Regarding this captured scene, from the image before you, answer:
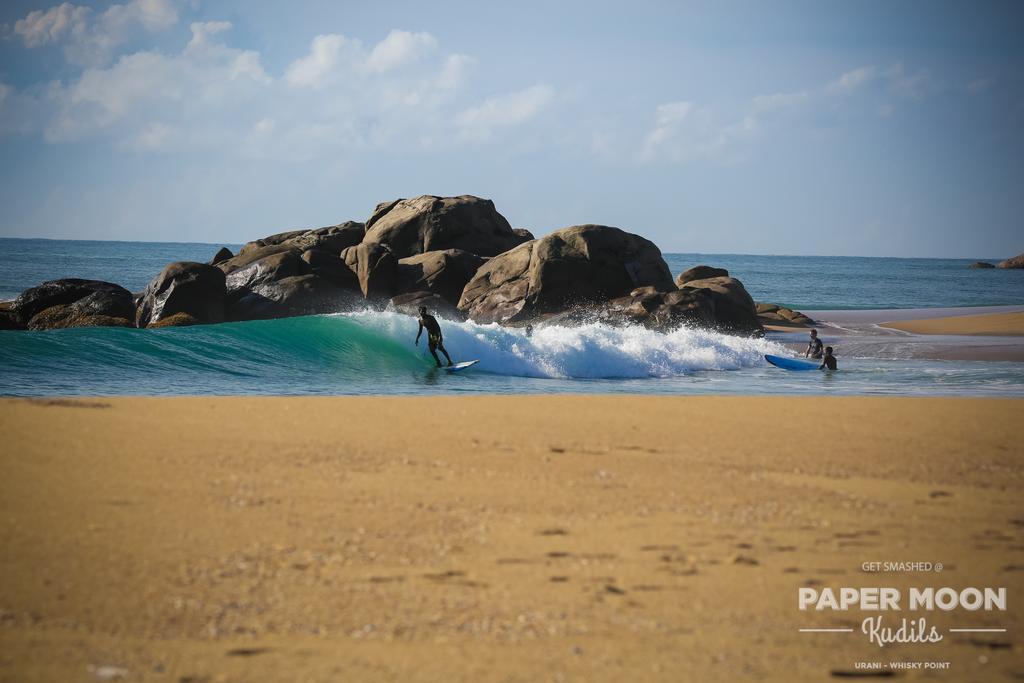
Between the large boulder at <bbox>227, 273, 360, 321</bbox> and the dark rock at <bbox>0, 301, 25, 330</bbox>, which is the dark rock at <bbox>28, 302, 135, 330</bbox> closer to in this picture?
the dark rock at <bbox>0, 301, 25, 330</bbox>

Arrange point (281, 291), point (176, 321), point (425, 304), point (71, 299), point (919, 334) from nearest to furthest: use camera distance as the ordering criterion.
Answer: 1. point (176, 321)
2. point (71, 299)
3. point (281, 291)
4. point (425, 304)
5. point (919, 334)

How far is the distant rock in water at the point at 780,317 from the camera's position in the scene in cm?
3450

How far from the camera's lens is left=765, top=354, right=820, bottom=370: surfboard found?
18.9m

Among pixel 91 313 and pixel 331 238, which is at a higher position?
pixel 331 238

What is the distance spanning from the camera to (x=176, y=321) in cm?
2070

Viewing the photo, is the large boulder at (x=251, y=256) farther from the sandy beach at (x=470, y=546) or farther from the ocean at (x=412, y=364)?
the sandy beach at (x=470, y=546)

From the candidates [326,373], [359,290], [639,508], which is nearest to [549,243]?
[359,290]

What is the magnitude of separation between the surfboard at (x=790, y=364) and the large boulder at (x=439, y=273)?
388 inches

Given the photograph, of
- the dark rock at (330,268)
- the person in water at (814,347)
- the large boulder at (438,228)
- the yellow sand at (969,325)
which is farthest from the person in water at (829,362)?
the yellow sand at (969,325)

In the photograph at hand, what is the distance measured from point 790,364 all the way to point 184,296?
1533cm

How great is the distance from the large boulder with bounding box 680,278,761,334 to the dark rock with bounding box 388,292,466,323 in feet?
23.4

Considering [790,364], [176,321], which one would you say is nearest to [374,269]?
[176,321]

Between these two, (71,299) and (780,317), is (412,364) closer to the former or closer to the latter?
(71,299)

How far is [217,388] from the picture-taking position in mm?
13609
